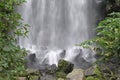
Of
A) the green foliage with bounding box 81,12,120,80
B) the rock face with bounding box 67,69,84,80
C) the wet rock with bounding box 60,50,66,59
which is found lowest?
the wet rock with bounding box 60,50,66,59

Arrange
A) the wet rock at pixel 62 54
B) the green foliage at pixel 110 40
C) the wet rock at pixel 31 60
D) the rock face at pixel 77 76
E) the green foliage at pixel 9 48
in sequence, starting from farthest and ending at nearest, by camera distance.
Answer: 1. the wet rock at pixel 62 54
2. the wet rock at pixel 31 60
3. the rock face at pixel 77 76
4. the green foliage at pixel 110 40
5. the green foliage at pixel 9 48

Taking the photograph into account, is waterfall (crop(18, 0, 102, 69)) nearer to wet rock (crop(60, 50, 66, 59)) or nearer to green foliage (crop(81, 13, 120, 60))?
wet rock (crop(60, 50, 66, 59))

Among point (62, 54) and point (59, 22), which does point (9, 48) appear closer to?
point (62, 54)

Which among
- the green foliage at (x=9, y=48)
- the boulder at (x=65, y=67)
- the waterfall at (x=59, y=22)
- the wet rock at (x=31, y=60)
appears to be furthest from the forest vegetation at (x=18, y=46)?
the waterfall at (x=59, y=22)

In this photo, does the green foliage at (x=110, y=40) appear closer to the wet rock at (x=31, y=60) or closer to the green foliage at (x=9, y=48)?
the green foliage at (x=9, y=48)

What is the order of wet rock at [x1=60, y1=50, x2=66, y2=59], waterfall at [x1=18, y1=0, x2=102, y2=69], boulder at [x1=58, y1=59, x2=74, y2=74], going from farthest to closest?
waterfall at [x1=18, y1=0, x2=102, y2=69] → wet rock at [x1=60, y1=50, x2=66, y2=59] → boulder at [x1=58, y1=59, x2=74, y2=74]

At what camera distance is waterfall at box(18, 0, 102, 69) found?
2100 cm

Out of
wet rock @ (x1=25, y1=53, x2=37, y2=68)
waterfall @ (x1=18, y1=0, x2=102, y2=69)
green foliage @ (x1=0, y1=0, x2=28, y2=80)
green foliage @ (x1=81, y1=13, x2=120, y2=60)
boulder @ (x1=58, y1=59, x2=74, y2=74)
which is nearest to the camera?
green foliage @ (x1=0, y1=0, x2=28, y2=80)

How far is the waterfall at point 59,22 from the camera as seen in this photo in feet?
68.9

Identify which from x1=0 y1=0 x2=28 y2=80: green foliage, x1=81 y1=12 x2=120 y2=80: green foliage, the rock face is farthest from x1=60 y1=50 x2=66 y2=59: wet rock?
x1=0 y1=0 x2=28 y2=80: green foliage

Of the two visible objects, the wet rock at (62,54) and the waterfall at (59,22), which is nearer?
the wet rock at (62,54)

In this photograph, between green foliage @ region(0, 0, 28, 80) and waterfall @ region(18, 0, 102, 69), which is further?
waterfall @ region(18, 0, 102, 69)

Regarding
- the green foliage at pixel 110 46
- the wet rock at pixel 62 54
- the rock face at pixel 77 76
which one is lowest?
the wet rock at pixel 62 54

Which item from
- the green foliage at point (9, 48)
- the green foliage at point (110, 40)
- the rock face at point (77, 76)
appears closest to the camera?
→ the green foliage at point (9, 48)
